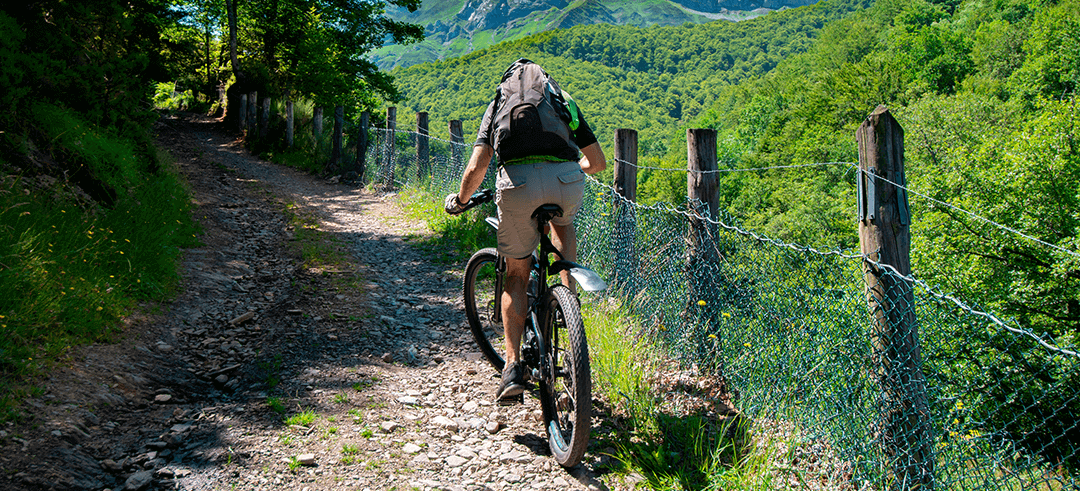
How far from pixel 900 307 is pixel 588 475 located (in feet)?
5.02

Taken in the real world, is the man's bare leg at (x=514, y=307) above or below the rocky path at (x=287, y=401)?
above

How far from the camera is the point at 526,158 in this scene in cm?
296

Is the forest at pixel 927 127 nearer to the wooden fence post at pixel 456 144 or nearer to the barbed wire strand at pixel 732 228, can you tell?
the barbed wire strand at pixel 732 228

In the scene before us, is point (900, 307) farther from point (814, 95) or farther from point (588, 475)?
point (814, 95)

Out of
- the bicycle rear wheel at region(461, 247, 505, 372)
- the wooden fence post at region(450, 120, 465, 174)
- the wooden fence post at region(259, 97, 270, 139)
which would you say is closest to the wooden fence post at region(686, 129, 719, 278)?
the bicycle rear wheel at region(461, 247, 505, 372)

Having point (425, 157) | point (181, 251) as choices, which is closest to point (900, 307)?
point (181, 251)

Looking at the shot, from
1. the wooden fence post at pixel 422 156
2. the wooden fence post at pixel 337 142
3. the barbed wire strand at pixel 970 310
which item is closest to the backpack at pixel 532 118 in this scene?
the barbed wire strand at pixel 970 310

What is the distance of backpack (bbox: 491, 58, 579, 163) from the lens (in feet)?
9.50

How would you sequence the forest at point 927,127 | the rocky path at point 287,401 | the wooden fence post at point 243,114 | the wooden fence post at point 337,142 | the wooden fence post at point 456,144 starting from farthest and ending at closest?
the forest at point 927,127
the wooden fence post at point 243,114
the wooden fence post at point 337,142
the wooden fence post at point 456,144
the rocky path at point 287,401

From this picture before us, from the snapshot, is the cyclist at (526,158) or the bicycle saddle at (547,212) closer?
the cyclist at (526,158)

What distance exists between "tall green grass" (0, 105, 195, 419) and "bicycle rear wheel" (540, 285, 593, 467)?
253cm

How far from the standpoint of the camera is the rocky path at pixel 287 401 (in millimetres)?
2873

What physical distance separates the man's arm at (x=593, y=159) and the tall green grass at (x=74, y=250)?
3.01m

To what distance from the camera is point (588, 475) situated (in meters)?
2.93
